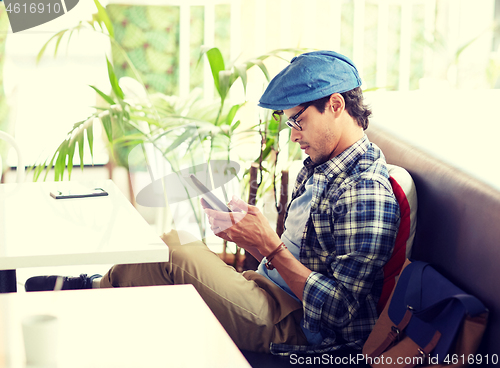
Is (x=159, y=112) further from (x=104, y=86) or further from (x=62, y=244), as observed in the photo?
(x=62, y=244)

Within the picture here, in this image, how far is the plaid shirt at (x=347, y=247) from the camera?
3.98ft

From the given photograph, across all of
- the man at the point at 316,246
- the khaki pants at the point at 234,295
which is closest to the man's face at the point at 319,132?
the man at the point at 316,246

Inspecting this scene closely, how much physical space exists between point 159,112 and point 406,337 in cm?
160

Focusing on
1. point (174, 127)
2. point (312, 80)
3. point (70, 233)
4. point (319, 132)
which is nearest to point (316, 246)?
point (319, 132)

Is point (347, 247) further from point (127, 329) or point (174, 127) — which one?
point (174, 127)

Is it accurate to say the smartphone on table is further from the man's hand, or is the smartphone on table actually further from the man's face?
the man's face

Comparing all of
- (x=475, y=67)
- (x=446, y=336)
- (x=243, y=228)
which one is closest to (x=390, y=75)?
(x=475, y=67)

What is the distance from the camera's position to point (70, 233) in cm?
112

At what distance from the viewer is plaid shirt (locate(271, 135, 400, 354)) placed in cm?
121

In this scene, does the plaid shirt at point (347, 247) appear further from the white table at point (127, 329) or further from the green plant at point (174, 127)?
the green plant at point (174, 127)

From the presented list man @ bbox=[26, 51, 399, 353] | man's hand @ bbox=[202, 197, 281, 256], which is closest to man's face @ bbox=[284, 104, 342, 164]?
man @ bbox=[26, 51, 399, 353]

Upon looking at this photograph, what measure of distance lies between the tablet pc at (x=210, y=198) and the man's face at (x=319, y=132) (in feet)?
0.86

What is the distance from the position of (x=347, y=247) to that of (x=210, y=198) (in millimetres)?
389

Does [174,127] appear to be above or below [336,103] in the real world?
below
